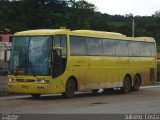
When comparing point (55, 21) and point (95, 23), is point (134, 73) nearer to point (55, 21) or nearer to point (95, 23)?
point (55, 21)

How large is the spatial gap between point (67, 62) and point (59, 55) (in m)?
0.69

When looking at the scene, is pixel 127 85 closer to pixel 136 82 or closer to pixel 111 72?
pixel 136 82

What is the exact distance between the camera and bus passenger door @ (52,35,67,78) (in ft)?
76.0

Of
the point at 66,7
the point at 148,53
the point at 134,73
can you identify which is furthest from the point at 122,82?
the point at 66,7

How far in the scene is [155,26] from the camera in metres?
110

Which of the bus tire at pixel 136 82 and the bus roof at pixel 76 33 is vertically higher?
the bus roof at pixel 76 33

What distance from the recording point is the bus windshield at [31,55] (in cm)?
2302

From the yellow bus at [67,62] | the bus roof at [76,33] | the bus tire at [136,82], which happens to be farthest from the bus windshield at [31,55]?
the bus tire at [136,82]

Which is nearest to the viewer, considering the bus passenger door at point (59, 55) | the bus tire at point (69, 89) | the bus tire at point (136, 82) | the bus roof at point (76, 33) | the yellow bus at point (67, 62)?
the yellow bus at point (67, 62)

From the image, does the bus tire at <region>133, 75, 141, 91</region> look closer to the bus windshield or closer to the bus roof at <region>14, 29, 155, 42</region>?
the bus roof at <region>14, 29, 155, 42</region>

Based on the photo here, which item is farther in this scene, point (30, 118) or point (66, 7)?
point (66, 7)

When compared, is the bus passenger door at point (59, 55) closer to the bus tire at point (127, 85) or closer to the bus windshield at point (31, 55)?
the bus windshield at point (31, 55)

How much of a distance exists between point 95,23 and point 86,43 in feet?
260

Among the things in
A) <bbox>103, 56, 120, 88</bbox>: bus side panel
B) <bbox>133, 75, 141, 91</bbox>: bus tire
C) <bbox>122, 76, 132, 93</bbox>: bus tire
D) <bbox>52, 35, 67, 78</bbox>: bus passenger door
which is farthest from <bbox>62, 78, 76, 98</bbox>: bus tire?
<bbox>133, 75, 141, 91</bbox>: bus tire
